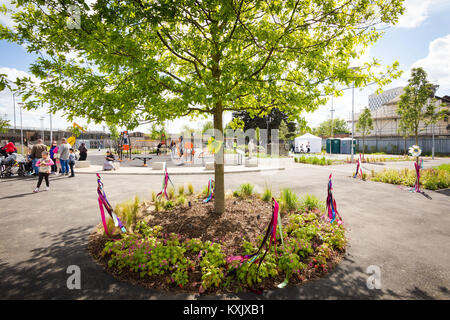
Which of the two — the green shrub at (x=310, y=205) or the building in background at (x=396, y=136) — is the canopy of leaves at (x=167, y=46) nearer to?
the green shrub at (x=310, y=205)

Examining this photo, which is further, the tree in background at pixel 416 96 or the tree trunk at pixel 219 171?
the tree in background at pixel 416 96

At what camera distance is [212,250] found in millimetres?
3803

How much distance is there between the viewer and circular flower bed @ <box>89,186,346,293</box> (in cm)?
327

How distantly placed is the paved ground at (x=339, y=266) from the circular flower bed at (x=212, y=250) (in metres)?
0.20

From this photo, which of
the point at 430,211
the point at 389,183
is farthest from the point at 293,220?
the point at 389,183

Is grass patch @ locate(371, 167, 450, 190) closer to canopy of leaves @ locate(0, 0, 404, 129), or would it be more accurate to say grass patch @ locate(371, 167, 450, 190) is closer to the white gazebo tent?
canopy of leaves @ locate(0, 0, 404, 129)

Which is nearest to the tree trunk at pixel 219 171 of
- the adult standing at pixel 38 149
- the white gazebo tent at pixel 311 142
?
the adult standing at pixel 38 149

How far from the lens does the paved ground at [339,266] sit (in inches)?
121

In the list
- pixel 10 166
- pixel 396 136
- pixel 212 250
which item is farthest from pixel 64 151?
pixel 396 136

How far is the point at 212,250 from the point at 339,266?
85.4 inches

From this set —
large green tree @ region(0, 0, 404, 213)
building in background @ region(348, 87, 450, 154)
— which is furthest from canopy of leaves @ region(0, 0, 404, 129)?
building in background @ region(348, 87, 450, 154)

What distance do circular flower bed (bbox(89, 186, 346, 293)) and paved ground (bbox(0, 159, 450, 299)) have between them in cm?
20

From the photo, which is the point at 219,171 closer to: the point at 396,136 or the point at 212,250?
the point at 212,250
